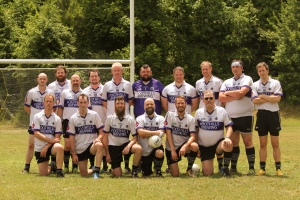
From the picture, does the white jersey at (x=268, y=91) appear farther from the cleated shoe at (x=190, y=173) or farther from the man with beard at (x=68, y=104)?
the man with beard at (x=68, y=104)

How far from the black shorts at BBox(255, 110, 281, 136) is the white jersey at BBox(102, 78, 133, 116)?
2.25 meters

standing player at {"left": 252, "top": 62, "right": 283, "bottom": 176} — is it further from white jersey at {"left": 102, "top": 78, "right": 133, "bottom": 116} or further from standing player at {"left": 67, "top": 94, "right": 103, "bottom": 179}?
standing player at {"left": 67, "top": 94, "right": 103, "bottom": 179}

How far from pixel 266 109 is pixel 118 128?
2400 millimetres

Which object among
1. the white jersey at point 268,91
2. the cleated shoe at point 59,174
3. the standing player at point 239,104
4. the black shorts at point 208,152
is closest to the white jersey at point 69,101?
the cleated shoe at point 59,174

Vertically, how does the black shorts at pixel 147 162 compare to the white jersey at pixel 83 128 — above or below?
below

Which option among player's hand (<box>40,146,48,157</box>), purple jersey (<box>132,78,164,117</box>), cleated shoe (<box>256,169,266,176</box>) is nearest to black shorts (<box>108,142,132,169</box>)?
purple jersey (<box>132,78,164,117</box>)

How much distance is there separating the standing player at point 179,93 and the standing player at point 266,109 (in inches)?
43.4

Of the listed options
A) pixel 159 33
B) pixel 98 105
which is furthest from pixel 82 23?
pixel 98 105

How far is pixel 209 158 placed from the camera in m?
8.63

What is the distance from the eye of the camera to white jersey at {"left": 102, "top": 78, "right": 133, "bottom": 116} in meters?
9.34

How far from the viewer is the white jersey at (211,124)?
856 cm

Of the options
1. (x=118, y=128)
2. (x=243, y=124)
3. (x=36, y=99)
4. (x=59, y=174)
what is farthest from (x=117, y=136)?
(x=243, y=124)

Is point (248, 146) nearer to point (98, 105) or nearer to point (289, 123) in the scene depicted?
point (98, 105)

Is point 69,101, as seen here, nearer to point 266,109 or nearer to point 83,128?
point 83,128
